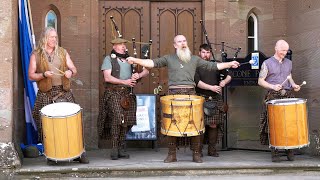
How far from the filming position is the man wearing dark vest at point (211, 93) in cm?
884

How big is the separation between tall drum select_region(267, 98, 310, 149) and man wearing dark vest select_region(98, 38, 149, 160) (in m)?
1.95

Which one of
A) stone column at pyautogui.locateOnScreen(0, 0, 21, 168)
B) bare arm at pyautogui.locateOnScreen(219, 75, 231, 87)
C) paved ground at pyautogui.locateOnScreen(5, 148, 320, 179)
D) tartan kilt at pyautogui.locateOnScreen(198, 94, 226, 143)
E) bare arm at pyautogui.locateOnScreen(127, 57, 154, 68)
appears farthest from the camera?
bare arm at pyautogui.locateOnScreen(219, 75, 231, 87)

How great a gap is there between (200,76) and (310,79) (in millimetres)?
1723

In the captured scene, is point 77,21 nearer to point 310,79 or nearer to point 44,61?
point 44,61

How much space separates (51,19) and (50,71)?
2.24 meters

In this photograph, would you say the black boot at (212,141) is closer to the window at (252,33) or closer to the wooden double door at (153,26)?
the wooden double door at (153,26)

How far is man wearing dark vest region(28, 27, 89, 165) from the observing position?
800 cm

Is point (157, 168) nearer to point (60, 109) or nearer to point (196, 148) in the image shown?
point (196, 148)

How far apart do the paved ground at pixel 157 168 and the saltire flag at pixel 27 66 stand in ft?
1.73

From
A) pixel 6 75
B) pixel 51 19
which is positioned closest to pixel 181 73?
pixel 6 75

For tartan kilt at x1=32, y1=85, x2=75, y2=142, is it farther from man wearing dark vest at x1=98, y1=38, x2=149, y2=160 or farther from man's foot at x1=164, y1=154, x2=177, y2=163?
man's foot at x1=164, y1=154, x2=177, y2=163

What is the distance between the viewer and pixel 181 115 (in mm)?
7867

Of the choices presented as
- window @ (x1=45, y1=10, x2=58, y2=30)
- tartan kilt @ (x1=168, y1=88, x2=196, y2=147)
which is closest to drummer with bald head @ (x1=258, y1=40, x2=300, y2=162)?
tartan kilt @ (x1=168, y1=88, x2=196, y2=147)

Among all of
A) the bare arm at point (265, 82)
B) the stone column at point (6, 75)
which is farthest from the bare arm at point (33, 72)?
the bare arm at point (265, 82)
